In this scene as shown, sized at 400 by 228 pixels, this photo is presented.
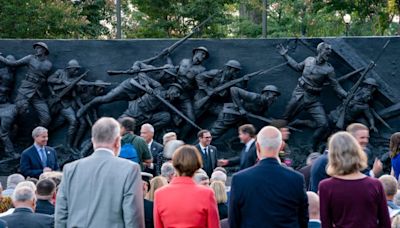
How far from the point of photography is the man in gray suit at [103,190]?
19.9 ft

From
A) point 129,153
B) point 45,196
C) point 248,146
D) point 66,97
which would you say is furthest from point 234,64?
point 45,196

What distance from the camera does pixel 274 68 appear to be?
56.2 ft

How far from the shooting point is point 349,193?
241 inches

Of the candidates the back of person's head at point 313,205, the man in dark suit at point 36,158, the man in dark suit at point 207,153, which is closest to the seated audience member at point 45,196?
the back of person's head at point 313,205

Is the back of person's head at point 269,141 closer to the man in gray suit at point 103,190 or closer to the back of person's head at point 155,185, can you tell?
the man in gray suit at point 103,190

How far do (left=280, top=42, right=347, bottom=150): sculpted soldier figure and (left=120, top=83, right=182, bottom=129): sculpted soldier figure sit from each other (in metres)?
2.29

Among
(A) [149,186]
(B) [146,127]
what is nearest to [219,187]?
(A) [149,186]

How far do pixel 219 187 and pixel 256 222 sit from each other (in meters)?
1.61

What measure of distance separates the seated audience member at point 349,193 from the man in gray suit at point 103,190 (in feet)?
4.45

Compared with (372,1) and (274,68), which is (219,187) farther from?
(372,1)

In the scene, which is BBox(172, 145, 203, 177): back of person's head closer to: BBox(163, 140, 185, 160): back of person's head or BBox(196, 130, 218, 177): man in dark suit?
BBox(163, 140, 185, 160): back of person's head

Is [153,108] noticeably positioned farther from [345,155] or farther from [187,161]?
[345,155]

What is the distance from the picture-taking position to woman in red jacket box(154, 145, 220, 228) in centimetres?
623

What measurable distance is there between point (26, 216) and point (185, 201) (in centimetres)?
128
